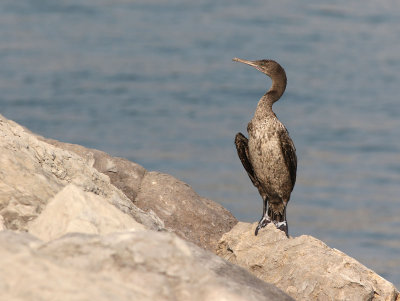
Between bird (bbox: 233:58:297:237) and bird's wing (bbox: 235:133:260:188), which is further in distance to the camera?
bird's wing (bbox: 235:133:260:188)

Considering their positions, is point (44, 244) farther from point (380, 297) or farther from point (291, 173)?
point (291, 173)

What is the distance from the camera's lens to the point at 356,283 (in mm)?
6742

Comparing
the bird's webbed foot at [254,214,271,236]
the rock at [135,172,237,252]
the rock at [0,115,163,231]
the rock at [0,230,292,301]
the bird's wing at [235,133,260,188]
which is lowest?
the rock at [0,230,292,301]

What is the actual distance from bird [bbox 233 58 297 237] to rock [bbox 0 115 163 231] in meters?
2.08

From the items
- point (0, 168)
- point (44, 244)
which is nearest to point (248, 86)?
point (0, 168)

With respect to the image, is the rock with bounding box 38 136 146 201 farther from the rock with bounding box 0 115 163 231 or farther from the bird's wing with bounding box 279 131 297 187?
the bird's wing with bounding box 279 131 297 187

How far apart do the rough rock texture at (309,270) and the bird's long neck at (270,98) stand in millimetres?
1677

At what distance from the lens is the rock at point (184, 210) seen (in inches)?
327

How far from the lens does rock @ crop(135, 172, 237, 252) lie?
830 cm

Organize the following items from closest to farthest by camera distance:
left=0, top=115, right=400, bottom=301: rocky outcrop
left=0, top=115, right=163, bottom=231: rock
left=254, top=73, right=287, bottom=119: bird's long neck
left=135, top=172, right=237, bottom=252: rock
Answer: left=0, top=115, right=400, bottom=301: rocky outcrop → left=0, top=115, right=163, bottom=231: rock → left=135, top=172, right=237, bottom=252: rock → left=254, top=73, right=287, bottom=119: bird's long neck

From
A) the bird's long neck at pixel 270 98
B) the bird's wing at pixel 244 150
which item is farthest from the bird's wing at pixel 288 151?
the bird's wing at pixel 244 150

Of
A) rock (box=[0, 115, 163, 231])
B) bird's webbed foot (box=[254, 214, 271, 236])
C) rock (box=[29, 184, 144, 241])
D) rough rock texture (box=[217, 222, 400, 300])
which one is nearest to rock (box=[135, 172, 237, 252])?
bird's webbed foot (box=[254, 214, 271, 236])

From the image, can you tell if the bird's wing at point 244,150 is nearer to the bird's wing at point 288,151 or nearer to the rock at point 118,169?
the bird's wing at point 288,151

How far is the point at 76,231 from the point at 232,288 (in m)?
0.96
